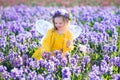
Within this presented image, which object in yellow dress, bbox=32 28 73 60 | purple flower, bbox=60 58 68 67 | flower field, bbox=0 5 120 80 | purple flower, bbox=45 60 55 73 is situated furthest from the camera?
yellow dress, bbox=32 28 73 60

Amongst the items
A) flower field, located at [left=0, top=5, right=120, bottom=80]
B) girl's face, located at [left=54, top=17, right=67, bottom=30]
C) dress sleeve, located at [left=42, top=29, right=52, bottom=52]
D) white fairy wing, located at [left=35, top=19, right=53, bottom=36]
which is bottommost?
flower field, located at [left=0, top=5, right=120, bottom=80]

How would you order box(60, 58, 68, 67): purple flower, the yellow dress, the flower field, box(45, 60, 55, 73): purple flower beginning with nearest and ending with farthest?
the flower field, box(45, 60, 55, 73): purple flower, box(60, 58, 68, 67): purple flower, the yellow dress

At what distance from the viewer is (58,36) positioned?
7102 millimetres

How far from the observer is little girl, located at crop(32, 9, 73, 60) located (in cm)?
688

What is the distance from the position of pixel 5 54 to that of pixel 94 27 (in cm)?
288

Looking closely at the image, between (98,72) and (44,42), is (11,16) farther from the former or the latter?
(98,72)

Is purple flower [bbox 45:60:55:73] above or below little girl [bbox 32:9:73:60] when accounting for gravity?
below

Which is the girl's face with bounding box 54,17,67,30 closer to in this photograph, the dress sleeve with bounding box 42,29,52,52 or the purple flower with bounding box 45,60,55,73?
the dress sleeve with bounding box 42,29,52,52

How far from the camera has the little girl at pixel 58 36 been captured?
22.6 ft

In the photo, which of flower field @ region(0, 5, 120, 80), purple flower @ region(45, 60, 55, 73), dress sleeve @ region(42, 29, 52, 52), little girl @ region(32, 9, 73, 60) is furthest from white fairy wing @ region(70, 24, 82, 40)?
purple flower @ region(45, 60, 55, 73)

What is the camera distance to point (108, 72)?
5906mm

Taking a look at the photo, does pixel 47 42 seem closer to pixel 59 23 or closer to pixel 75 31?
pixel 59 23

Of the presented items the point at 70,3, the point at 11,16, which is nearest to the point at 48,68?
the point at 11,16

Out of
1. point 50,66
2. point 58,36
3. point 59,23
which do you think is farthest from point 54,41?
point 50,66
